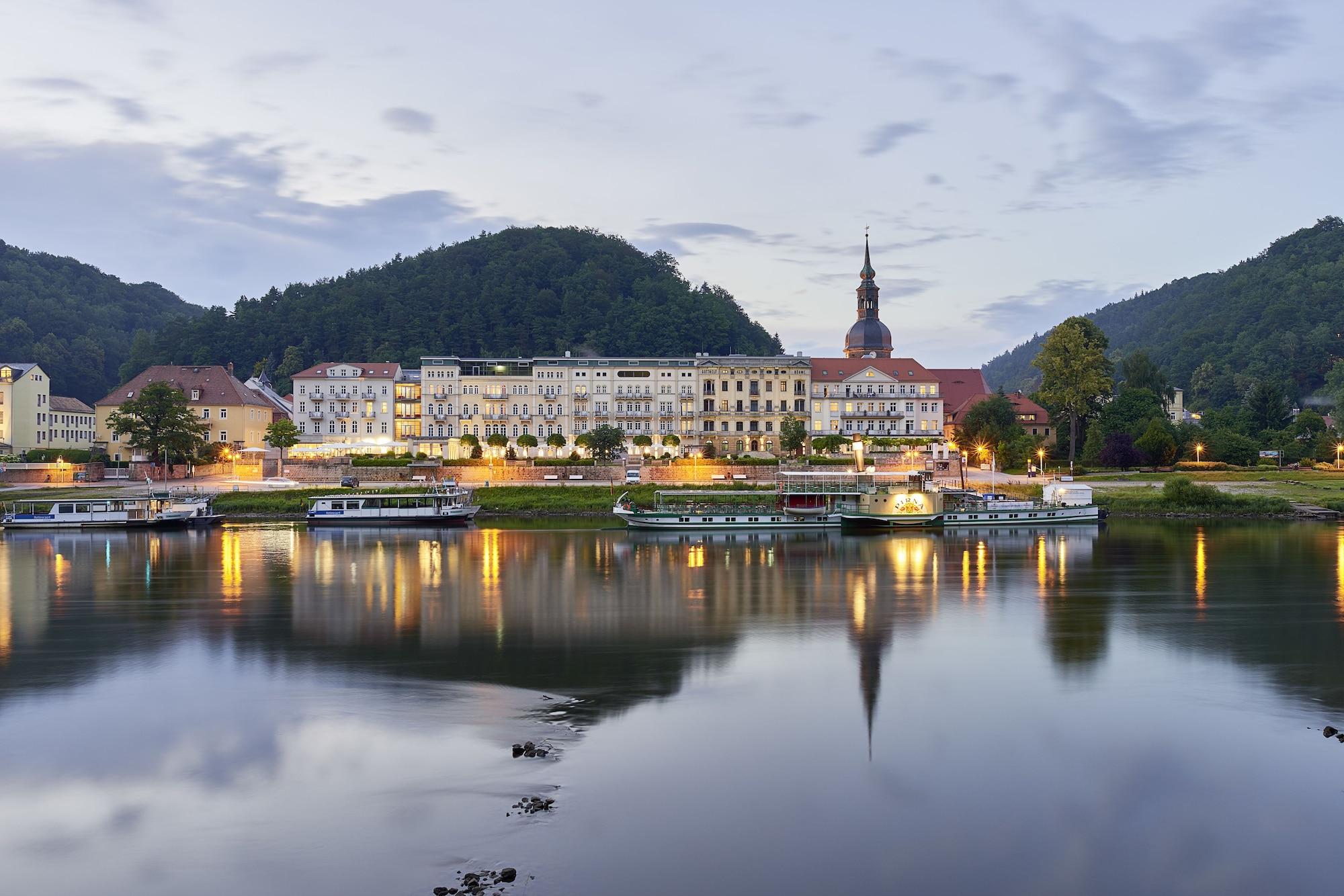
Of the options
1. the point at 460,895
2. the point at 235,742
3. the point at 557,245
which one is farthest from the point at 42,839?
the point at 557,245

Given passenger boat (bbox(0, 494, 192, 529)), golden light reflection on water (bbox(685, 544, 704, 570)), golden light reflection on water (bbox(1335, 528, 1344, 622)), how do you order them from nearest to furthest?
golden light reflection on water (bbox(1335, 528, 1344, 622)) → golden light reflection on water (bbox(685, 544, 704, 570)) → passenger boat (bbox(0, 494, 192, 529))

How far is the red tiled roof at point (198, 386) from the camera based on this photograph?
10156 centimetres

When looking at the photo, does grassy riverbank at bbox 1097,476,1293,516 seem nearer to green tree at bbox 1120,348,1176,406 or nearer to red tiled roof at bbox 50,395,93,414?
green tree at bbox 1120,348,1176,406

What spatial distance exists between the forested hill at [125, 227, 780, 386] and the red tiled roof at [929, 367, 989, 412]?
24312mm

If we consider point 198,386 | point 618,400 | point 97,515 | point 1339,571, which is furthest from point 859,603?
point 198,386

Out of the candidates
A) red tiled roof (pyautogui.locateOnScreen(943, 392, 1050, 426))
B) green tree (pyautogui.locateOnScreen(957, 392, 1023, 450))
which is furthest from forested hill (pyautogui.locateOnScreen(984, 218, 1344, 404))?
green tree (pyautogui.locateOnScreen(957, 392, 1023, 450))

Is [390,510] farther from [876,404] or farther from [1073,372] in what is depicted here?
[1073,372]

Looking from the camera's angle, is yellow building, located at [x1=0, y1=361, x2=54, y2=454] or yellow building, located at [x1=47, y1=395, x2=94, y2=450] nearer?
yellow building, located at [x1=0, y1=361, x2=54, y2=454]

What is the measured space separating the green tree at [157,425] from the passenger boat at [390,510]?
19287 millimetres

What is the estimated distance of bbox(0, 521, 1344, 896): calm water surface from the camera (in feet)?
48.9

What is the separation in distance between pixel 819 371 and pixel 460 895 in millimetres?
97035

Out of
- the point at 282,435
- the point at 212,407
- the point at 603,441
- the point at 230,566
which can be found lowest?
the point at 230,566

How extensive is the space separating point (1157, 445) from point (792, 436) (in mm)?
28927

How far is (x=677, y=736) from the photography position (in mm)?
20297
